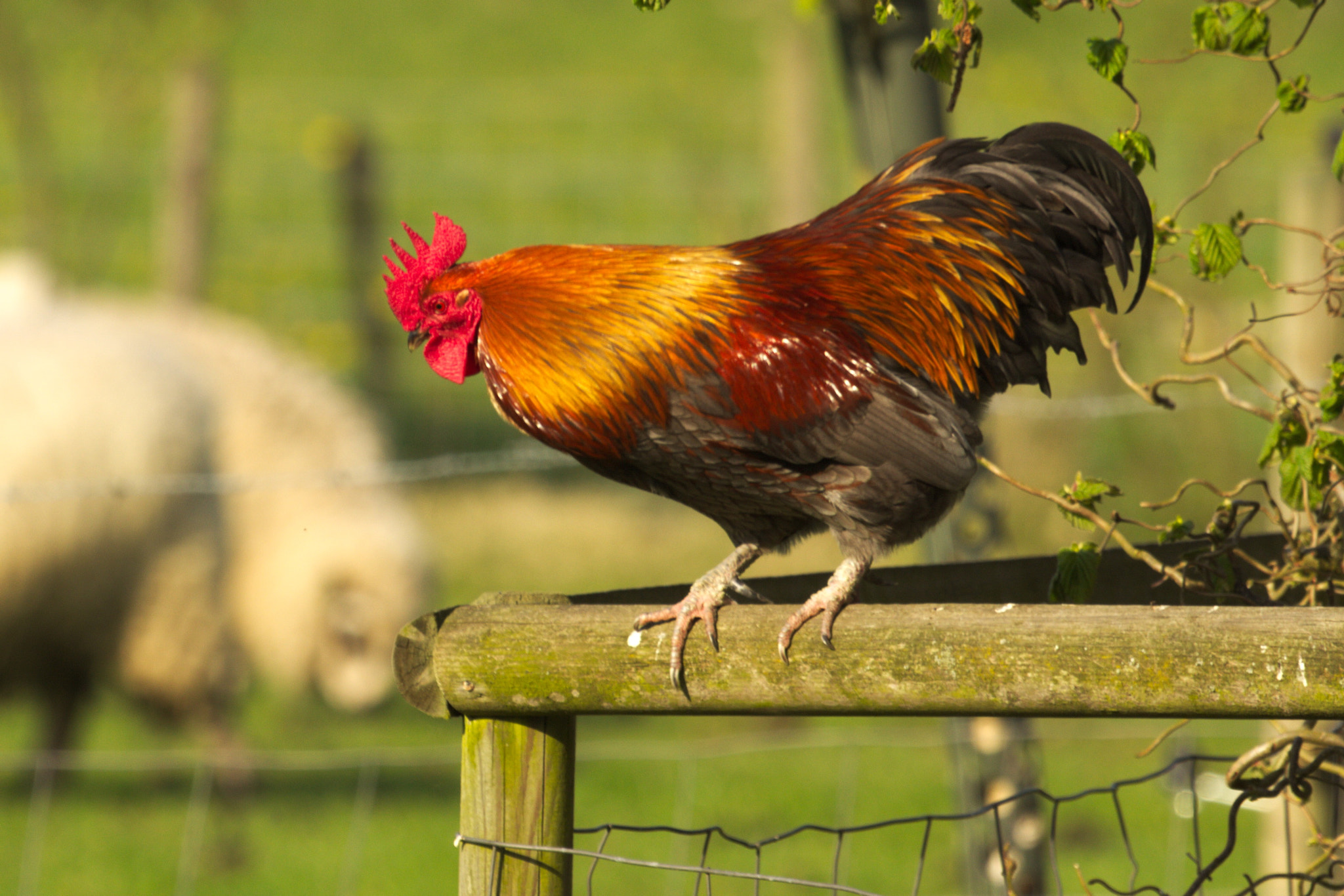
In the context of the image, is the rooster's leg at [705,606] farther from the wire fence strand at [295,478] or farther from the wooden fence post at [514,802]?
the wire fence strand at [295,478]

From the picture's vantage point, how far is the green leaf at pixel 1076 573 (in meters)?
2.32

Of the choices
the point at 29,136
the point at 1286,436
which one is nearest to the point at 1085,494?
the point at 1286,436

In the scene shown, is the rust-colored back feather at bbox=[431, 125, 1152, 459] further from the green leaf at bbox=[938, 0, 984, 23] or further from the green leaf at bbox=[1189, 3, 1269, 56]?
the green leaf at bbox=[938, 0, 984, 23]

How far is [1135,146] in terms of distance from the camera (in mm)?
2375

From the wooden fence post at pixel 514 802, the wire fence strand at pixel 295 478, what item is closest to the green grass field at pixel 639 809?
the wire fence strand at pixel 295 478

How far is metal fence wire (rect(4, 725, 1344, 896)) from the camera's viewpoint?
224cm

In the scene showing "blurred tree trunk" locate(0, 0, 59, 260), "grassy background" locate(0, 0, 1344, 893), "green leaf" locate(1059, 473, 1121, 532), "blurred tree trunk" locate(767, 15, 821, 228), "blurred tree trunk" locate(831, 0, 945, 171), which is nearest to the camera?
"green leaf" locate(1059, 473, 1121, 532)

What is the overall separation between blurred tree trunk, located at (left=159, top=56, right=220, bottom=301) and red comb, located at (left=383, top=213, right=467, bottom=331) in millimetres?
8556

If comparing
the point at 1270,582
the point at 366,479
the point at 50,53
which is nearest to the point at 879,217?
the point at 1270,582

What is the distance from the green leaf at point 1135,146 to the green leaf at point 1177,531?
58 cm

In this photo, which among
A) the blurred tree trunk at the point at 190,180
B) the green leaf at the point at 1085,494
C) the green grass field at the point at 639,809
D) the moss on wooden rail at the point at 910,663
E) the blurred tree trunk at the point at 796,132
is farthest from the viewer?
the blurred tree trunk at the point at 796,132

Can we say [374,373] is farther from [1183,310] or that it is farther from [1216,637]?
[1216,637]

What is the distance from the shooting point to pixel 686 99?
26.3 m

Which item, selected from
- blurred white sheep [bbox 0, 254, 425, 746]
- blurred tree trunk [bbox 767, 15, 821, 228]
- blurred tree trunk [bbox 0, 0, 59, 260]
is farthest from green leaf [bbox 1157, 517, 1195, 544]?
blurred tree trunk [bbox 0, 0, 59, 260]
